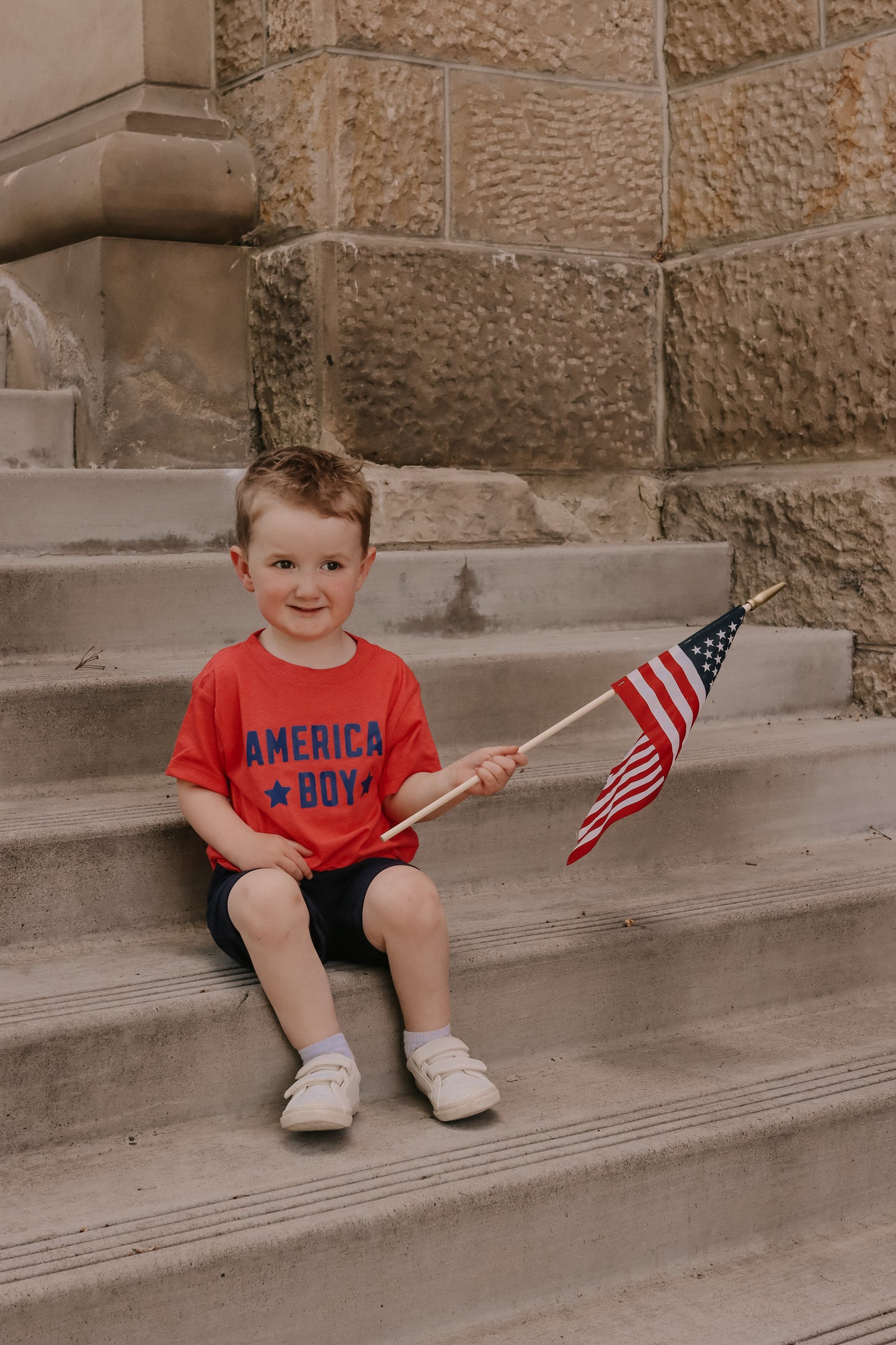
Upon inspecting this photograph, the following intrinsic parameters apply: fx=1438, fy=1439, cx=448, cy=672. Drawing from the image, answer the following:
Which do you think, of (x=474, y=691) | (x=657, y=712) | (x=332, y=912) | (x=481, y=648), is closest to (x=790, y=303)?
(x=481, y=648)

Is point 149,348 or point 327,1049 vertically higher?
point 149,348

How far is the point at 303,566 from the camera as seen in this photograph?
2.12 metres

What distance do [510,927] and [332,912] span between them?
0.35 m

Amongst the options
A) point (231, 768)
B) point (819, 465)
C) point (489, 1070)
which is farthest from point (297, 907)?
point (819, 465)

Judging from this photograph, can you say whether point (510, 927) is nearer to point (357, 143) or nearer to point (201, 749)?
point (201, 749)

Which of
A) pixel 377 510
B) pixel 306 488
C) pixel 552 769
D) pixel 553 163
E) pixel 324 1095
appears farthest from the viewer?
pixel 553 163

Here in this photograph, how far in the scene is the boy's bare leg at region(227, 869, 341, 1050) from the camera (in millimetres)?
1969

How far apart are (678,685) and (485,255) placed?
6.58 ft

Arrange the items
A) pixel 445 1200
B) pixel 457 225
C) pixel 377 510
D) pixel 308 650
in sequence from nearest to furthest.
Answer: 1. pixel 445 1200
2. pixel 308 650
3. pixel 377 510
4. pixel 457 225

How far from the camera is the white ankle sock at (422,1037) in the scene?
2.06 m

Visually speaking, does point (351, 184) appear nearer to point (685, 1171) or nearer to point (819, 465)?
point (819, 465)

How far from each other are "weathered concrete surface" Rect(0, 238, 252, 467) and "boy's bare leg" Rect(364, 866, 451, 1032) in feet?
6.76

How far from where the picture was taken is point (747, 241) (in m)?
3.76

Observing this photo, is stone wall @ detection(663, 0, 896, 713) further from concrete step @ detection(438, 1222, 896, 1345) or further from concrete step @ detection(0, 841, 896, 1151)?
concrete step @ detection(438, 1222, 896, 1345)
